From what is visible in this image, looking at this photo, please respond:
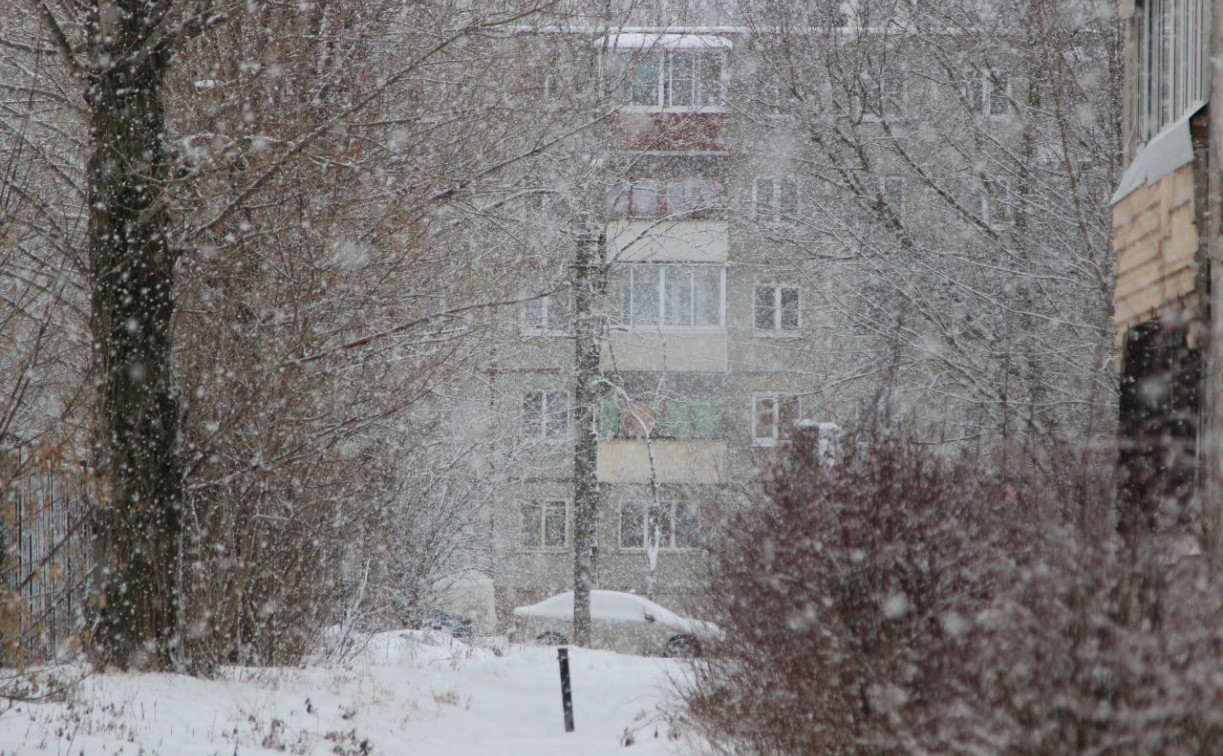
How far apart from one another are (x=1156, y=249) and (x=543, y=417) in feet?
65.2

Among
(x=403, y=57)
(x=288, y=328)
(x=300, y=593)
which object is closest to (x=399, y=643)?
(x=300, y=593)

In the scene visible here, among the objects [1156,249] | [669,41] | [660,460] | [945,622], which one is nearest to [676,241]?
[660,460]

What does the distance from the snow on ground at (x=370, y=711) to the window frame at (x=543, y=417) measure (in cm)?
1168

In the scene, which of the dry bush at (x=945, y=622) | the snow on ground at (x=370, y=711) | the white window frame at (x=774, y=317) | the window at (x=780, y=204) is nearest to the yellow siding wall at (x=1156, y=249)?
the dry bush at (x=945, y=622)

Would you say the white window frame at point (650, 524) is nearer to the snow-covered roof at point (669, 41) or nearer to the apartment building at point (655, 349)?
the apartment building at point (655, 349)

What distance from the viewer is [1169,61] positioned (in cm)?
848

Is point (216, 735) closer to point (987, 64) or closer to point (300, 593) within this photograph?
point (300, 593)

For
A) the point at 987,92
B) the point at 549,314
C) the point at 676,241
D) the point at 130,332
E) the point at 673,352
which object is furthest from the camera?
the point at 673,352

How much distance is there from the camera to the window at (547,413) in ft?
92.6

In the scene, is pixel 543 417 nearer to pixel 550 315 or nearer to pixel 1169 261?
pixel 550 315

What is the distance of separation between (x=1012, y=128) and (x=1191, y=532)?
15752 mm

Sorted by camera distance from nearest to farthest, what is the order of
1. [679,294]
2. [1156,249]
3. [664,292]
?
[1156,249] < [664,292] < [679,294]

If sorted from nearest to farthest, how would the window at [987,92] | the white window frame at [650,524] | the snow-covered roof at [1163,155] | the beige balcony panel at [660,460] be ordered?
the snow-covered roof at [1163,155] → the window at [987,92] → the beige balcony panel at [660,460] → the white window frame at [650,524]

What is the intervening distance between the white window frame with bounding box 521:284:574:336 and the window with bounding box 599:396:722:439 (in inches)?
85.2
